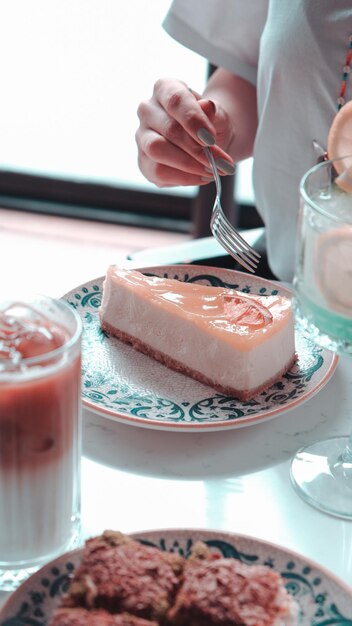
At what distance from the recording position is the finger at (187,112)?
122cm

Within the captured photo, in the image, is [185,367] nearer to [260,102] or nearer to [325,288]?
[325,288]

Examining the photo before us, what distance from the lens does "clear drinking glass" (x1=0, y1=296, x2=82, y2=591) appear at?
0.70m

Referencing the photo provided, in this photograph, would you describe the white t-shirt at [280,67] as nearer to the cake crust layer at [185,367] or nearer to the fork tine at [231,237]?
the fork tine at [231,237]

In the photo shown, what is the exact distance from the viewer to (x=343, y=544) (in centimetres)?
82

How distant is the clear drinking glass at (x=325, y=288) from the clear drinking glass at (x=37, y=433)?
0.22 m

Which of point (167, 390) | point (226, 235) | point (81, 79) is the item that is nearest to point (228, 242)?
point (226, 235)

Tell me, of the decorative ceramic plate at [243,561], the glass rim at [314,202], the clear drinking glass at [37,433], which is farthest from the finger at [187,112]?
the decorative ceramic plate at [243,561]

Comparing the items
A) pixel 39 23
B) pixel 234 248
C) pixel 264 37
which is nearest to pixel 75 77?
pixel 39 23

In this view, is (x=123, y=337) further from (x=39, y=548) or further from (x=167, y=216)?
(x=167, y=216)

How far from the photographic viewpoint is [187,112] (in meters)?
1.24

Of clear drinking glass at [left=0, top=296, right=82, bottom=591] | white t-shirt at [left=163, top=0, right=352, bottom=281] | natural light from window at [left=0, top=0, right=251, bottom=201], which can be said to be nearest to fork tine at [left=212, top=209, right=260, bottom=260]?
white t-shirt at [left=163, top=0, right=352, bottom=281]

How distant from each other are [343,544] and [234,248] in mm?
537

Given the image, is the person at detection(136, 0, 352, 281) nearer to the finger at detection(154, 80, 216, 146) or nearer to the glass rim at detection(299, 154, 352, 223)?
the finger at detection(154, 80, 216, 146)

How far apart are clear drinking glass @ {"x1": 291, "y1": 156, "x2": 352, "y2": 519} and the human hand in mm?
410
